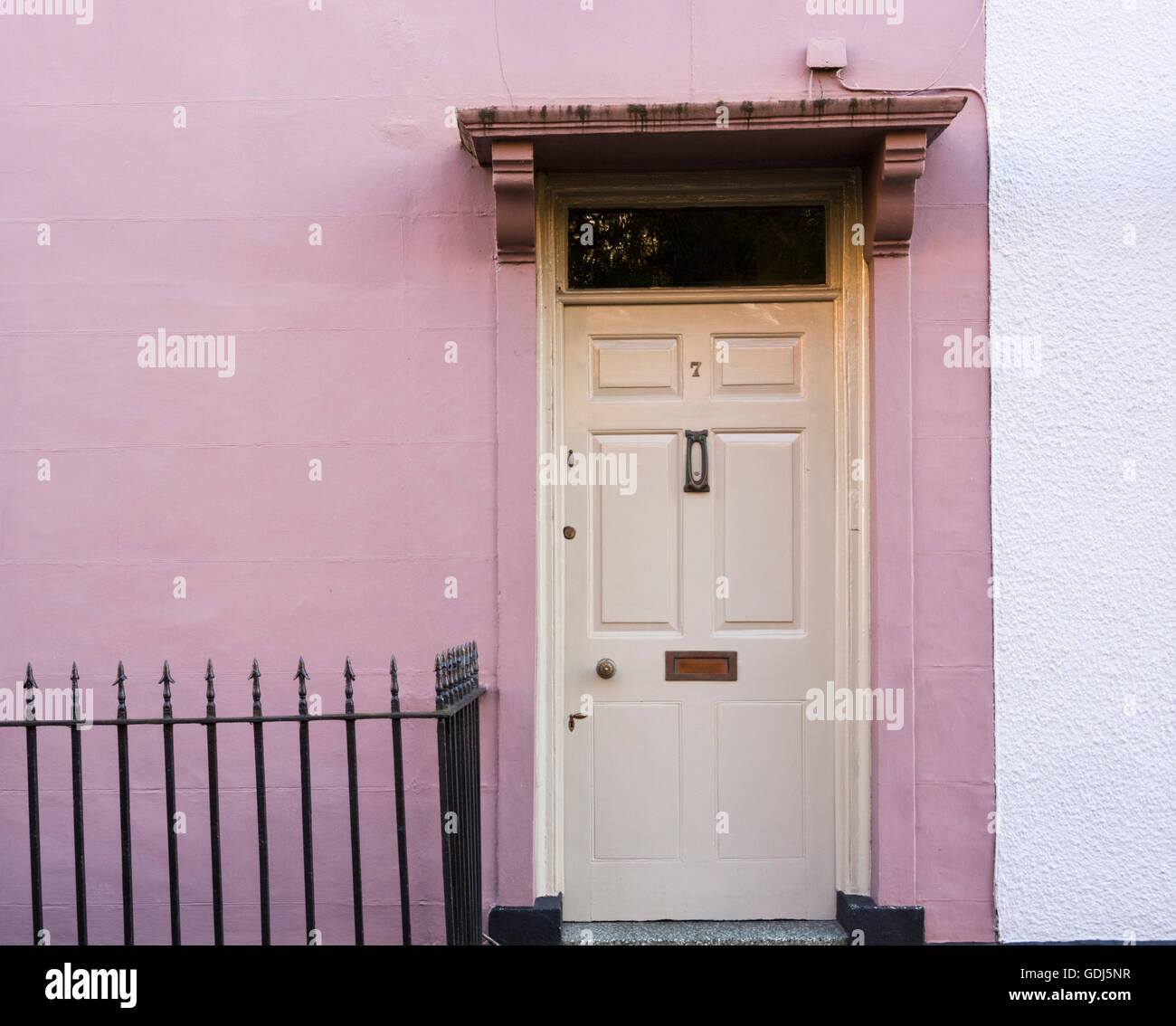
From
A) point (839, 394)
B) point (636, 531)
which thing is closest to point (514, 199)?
point (636, 531)

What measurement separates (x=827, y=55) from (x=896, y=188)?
0.61 metres

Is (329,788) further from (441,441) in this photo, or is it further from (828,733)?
(828,733)

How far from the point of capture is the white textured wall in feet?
13.1

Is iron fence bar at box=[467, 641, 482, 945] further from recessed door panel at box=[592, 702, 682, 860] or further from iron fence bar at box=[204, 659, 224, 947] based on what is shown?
iron fence bar at box=[204, 659, 224, 947]

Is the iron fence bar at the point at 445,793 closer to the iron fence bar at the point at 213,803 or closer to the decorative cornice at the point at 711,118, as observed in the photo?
the iron fence bar at the point at 213,803

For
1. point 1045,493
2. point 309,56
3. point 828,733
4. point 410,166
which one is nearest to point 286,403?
point 410,166

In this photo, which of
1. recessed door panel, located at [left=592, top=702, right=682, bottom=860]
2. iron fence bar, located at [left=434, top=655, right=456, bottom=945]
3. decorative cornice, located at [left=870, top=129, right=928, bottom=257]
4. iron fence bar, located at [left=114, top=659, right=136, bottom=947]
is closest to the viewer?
iron fence bar, located at [left=114, top=659, right=136, bottom=947]

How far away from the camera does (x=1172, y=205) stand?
4070 millimetres

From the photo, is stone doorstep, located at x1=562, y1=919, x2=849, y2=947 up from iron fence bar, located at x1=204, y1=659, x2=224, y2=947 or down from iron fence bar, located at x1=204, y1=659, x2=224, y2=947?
down

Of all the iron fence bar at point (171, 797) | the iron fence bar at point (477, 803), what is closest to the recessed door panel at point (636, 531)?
the iron fence bar at point (477, 803)

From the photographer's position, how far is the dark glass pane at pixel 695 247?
14.2 feet

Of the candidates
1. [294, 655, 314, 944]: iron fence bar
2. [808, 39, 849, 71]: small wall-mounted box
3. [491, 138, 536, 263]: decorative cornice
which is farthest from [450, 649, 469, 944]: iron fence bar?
[808, 39, 849, 71]: small wall-mounted box

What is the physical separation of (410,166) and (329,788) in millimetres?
2485

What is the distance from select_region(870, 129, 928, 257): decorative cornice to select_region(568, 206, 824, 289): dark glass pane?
1.07 ft
